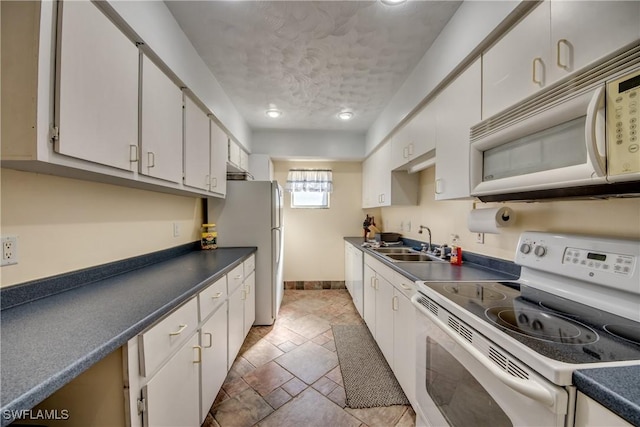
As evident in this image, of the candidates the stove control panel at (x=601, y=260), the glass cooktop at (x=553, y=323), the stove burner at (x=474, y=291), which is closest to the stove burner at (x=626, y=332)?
the glass cooktop at (x=553, y=323)

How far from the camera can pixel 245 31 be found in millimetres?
1685

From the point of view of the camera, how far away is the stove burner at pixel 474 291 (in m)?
1.13

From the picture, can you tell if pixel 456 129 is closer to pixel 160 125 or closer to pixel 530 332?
pixel 530 332

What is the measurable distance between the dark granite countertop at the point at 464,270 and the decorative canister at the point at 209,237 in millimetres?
1795

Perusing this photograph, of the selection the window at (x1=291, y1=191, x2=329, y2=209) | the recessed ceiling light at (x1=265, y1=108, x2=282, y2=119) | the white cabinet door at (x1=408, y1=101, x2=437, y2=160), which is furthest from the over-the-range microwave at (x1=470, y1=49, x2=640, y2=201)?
the window at (x1=291, y1=191, x2=329, y2=209)

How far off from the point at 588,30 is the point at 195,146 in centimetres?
219

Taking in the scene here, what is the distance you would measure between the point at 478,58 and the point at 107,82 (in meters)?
1.83

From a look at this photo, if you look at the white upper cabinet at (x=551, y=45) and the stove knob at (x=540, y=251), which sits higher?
the white upper cabinet at (x=551, y=45)

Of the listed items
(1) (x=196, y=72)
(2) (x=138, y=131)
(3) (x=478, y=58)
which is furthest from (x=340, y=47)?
(2) (x=138, y=131)

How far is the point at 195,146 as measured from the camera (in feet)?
6.42

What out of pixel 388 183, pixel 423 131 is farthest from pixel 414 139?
pixel 388 183

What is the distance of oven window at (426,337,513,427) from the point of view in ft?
2.75

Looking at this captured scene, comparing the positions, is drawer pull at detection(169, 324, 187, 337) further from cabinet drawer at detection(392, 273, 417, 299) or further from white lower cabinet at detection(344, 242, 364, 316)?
white lower cabinet at detection(344, 242, 364, 316)

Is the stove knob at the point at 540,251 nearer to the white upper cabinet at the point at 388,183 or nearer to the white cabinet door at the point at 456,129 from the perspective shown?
the white cabinet door at the point at 456,129
